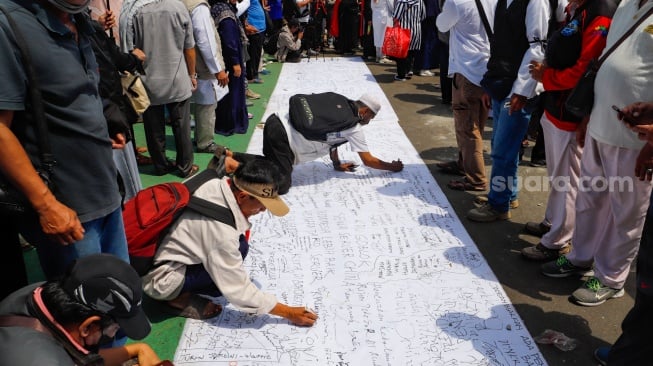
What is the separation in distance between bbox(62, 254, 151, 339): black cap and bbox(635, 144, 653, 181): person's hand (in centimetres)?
207

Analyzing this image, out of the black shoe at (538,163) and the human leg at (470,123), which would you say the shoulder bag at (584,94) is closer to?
the human leg at (470,123)

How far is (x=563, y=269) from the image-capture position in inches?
114

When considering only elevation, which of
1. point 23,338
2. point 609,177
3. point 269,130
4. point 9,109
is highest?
point 9,109

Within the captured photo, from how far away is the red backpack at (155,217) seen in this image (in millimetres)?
2322

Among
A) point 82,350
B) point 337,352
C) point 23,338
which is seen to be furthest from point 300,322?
point 23,338

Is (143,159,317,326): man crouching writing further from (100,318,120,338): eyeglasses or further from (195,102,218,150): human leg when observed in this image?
(195,102,218,150): human leg

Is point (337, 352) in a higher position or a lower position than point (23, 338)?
lower

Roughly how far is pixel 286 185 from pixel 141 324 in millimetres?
2427

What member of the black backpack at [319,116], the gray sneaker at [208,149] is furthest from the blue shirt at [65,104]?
the gray sneaker at [208,149]

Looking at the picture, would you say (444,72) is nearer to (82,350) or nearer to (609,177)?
(609,177)

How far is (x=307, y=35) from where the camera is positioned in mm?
10266

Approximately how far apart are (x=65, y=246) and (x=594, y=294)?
8.05ft

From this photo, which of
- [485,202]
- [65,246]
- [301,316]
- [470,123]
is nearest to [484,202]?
[485,202]

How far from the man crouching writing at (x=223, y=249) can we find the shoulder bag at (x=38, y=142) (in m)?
0.73
